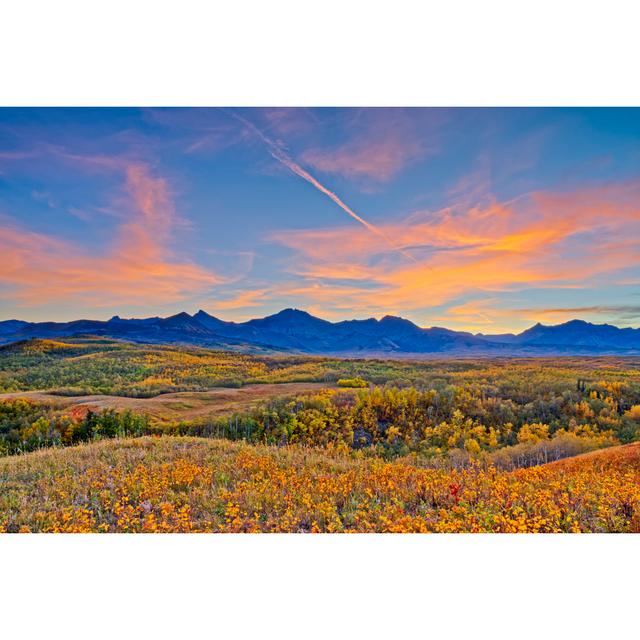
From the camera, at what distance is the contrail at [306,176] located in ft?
29.9

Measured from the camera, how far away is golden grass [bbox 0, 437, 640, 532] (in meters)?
4.50

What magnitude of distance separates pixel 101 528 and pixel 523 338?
695 inches

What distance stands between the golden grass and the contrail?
272 inches

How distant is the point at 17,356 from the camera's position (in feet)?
41.3

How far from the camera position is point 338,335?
21.1 metres

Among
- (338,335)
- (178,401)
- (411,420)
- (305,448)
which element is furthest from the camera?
(338,335)

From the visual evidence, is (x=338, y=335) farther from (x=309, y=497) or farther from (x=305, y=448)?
(x=309, y=497)

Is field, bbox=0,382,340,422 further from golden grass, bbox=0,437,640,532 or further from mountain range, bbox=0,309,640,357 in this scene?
golden grass, bbox=0,437,640,532

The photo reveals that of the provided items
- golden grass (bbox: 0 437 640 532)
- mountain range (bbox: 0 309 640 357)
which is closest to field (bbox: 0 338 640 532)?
golden grass (bbox: 0 437 640 532)

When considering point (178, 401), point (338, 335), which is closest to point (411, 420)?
point (178, 401)

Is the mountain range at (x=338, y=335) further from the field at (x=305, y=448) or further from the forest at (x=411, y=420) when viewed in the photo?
the forest at (x=411, y=420)

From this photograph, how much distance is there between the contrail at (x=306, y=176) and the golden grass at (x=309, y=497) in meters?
6.92

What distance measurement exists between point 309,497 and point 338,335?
16.4 m

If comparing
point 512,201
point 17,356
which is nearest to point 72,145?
point 17,356
